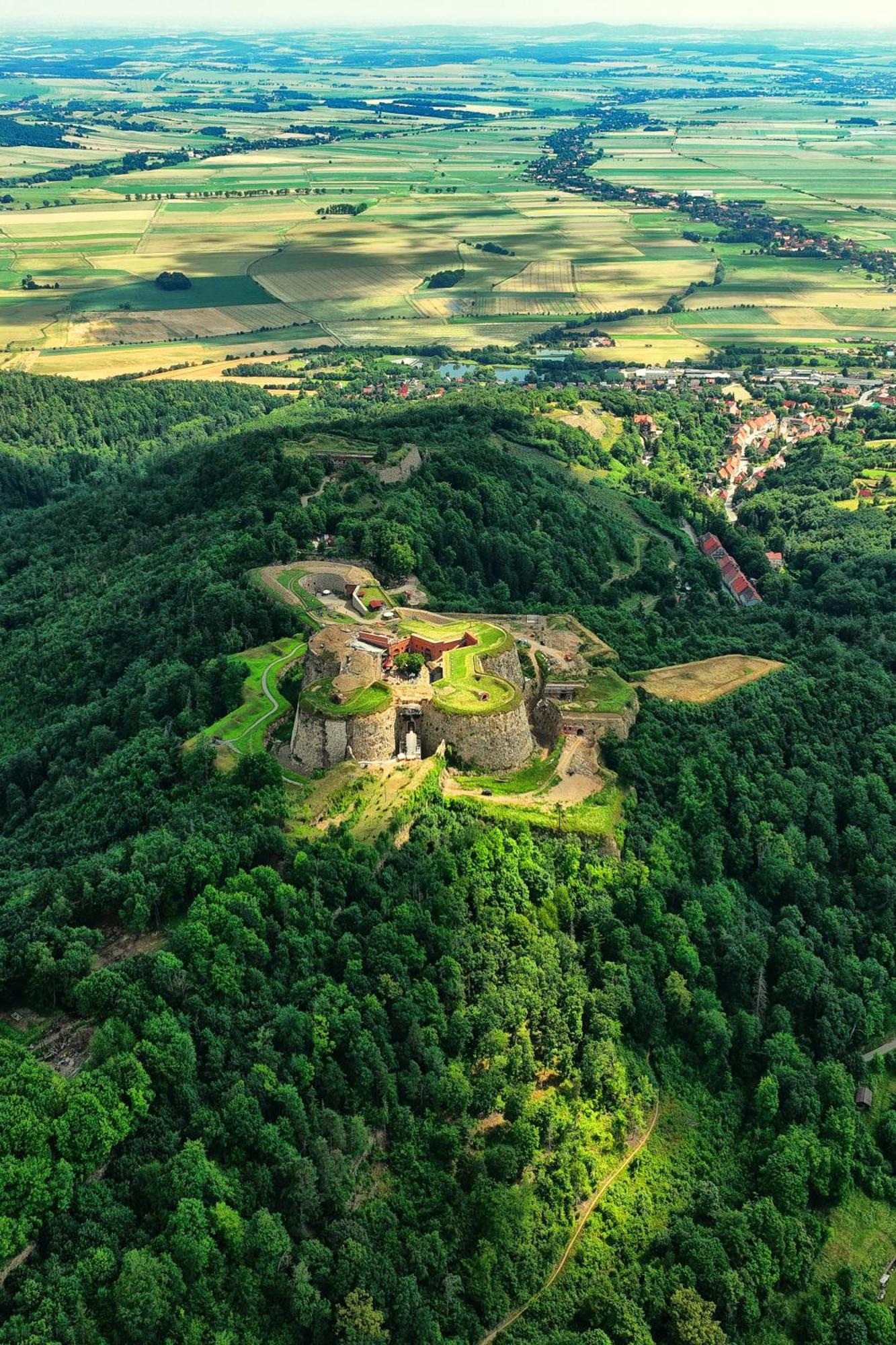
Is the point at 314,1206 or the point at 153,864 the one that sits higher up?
the point at 153,864

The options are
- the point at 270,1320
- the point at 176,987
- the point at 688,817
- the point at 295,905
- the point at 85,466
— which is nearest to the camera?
the point at 270,1320

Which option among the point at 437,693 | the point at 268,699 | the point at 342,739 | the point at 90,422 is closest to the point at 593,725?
the point at 437,693

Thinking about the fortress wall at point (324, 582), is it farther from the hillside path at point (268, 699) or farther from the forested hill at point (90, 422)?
the forested hill at point (90, 422)

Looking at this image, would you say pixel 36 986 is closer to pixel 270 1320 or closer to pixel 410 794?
pixel 270 1320

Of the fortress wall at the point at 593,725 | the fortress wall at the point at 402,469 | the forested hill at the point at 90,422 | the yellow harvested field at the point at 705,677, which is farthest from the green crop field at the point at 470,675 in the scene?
the forested hill at the point at 90,422

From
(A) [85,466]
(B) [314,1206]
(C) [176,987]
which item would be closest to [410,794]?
(C) [176,987]

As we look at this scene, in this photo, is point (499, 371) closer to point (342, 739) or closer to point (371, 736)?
point (371, 736)
